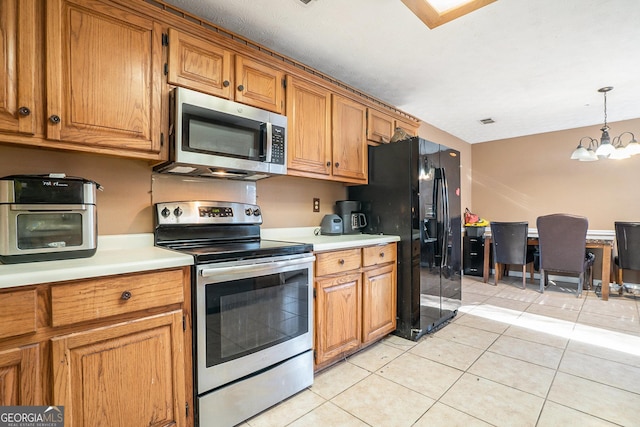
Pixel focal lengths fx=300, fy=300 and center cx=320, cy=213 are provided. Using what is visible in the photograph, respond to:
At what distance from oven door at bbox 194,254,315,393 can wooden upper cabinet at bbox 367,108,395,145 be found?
1521 mm

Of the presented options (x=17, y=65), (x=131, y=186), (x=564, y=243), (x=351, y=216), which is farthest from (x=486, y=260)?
(x=17, y=65)

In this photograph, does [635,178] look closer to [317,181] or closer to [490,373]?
[490,373]

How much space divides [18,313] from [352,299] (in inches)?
68.5

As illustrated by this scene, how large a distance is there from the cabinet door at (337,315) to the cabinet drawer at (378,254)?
14 cm

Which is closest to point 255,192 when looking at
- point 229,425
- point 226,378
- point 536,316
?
point 226,378

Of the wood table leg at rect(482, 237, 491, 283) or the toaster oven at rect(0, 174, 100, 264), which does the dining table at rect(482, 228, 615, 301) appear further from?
the toaster oven at rect(0, 174, 100, 264)

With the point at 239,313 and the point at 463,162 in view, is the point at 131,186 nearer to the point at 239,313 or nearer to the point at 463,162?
the point at 239,313

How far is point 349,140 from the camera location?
8.57ft

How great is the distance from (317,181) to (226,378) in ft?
5.78

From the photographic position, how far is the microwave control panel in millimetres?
1991

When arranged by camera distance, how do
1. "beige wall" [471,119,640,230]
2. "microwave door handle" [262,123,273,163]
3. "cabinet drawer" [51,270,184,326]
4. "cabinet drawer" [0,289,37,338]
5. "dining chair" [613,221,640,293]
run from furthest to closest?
1. "beige wall" [471,119,640,230]
2. "dining chair" [613,221,640,293]
3. "microwave door handle" [262,123,273,163]
4. "cabinet drawer" [51,270,184,326]
5. "cabinet drawer" [0,289,37,338]

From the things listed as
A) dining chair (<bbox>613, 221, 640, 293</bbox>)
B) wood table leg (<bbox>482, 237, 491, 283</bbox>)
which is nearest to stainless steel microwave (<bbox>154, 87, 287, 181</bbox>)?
wood table leg (<bbox>482, 237, 491, 283</bbox>)

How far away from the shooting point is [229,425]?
148 centimetres

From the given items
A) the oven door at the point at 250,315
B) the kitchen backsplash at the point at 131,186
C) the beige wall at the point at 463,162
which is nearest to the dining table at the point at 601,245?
the beige wall at the point at 463,162
